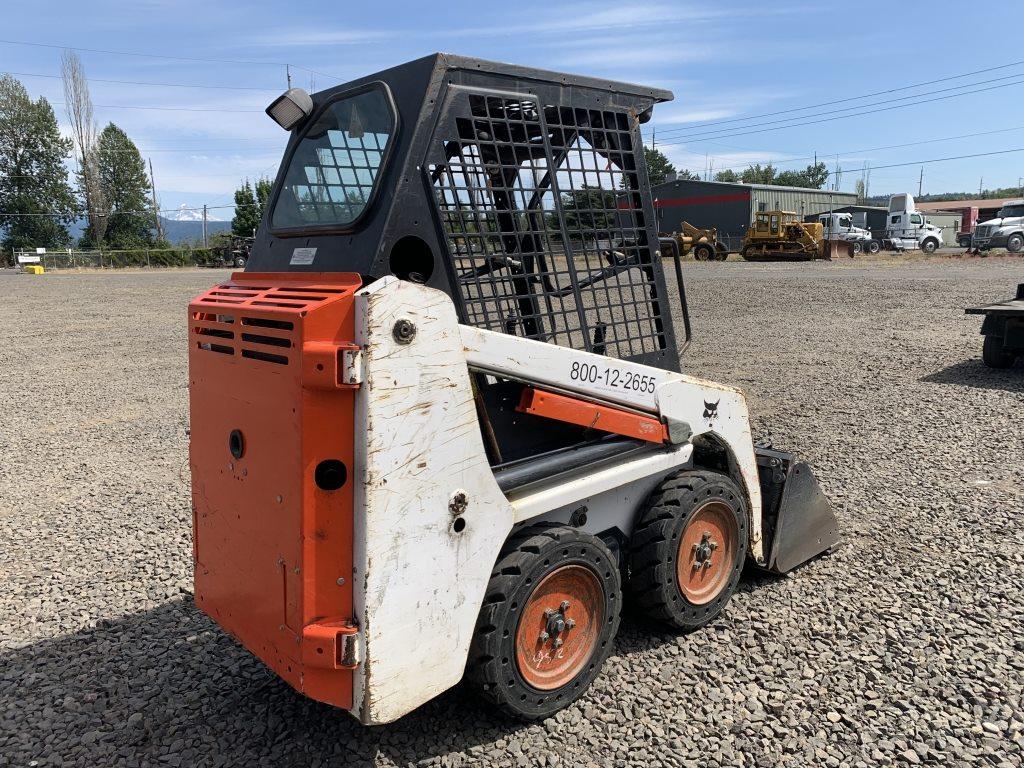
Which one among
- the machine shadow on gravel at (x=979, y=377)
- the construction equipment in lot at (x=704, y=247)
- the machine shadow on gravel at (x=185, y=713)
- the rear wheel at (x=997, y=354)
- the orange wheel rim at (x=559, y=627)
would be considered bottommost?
the machine shadow on gravel at (x=185, y=713)

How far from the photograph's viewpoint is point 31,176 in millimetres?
66125

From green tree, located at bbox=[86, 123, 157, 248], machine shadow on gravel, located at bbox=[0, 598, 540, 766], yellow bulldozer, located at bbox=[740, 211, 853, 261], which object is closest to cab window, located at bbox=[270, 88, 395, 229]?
machine shadow on gravel, located at bbox=[0, 598, 540, 766]

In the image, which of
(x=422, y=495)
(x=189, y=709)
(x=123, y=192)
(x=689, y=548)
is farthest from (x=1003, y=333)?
(x=123, y=192)

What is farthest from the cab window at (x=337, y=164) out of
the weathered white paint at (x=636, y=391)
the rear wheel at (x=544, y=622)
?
the rear wheel at (x=544, y=622)

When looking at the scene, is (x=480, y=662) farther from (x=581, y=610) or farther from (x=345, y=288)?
(x=345, y=288)

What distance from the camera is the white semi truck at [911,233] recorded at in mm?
40375

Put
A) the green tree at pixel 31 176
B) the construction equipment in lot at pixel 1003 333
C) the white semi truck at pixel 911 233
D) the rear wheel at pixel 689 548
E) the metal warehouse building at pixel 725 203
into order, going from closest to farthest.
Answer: the rear wheel at pixel 689 548
the construction equipment in lot at pixel 1003 333
the white semi truck at pixel 911 233
the metal warehouse building at pixel 725 203
the green tree at pixel 31 176

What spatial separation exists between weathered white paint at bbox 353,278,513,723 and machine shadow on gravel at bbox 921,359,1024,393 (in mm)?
8191

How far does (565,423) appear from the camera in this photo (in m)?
3.22

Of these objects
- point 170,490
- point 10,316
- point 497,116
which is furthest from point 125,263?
point 497,116

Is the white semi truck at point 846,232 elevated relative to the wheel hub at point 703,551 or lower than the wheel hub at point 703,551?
elevated

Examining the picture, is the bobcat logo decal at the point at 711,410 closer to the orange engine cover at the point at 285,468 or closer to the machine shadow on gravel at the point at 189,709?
the machine shadow on gravel at the point at 189,709

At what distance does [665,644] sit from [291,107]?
2923 millimetres

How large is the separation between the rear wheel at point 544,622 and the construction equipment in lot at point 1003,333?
8.33 meters
